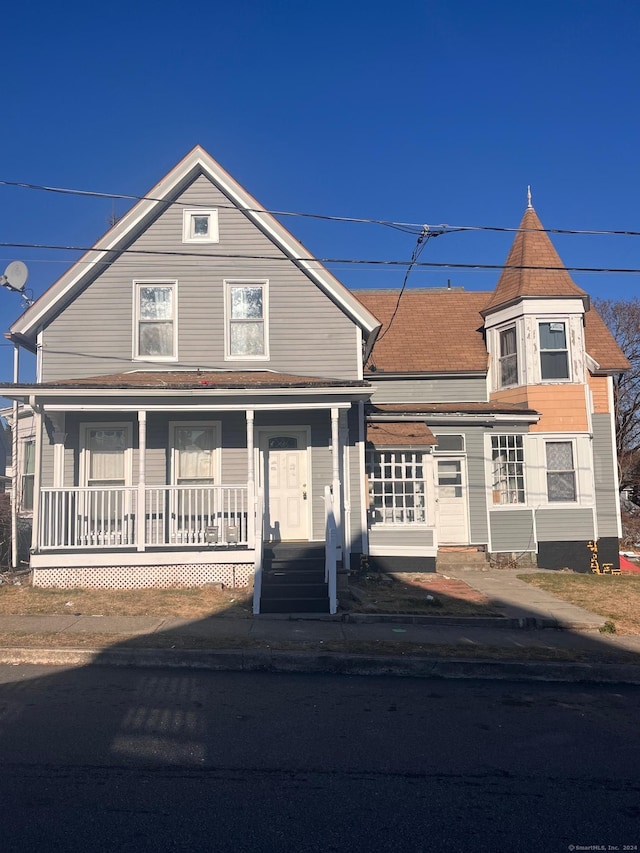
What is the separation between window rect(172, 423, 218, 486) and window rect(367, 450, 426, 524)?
334cm

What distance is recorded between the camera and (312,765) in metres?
4.95

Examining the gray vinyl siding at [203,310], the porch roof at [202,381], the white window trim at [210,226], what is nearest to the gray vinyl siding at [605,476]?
the gray vinyl siding at [203,310]

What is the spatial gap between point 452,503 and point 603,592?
155 inches

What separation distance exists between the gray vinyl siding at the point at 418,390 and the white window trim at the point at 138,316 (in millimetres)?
4952

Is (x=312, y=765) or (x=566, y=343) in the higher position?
(x=566, y=343)

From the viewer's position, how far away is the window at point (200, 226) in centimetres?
1404

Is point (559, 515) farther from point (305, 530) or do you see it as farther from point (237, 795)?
point (237, 795)

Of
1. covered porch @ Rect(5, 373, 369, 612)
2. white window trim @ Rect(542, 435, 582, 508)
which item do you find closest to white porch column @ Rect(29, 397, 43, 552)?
covered porch @ Rect(5, 373, 369, 612)

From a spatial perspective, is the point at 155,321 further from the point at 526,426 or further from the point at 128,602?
the point at 526,426

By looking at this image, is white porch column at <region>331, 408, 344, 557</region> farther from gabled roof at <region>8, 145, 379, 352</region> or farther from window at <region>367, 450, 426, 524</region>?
gabled roof at <region>8, 145, 379, 352</region>

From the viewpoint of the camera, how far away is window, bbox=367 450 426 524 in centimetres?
1419

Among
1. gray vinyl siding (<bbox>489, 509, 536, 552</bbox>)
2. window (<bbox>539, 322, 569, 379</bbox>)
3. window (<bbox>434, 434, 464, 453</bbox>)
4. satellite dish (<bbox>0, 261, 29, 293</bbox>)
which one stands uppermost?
satellite dish (<bbox>0, 261, 29, 293</bbox>)

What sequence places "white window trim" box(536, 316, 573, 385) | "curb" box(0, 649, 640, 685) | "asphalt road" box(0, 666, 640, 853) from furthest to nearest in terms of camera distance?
"white window trim" box(536, 316, 573, 385) < "curb" box(0, 649, 640, 685) < "asphalt road" box(0, 666, 640, 853)

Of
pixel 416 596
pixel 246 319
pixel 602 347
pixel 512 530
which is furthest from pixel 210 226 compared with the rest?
pixel 602 347
